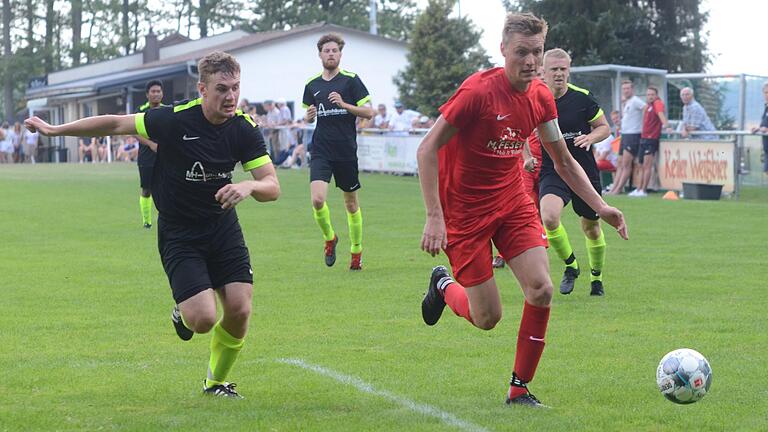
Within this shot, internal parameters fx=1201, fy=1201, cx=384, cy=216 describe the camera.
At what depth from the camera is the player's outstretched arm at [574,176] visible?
6.67 m

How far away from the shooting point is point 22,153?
57.3 meters

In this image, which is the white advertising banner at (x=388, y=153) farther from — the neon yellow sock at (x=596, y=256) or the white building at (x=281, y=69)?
the white building at (x=281, y=69)

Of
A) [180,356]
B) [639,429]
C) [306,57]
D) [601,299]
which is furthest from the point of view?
[306,57]

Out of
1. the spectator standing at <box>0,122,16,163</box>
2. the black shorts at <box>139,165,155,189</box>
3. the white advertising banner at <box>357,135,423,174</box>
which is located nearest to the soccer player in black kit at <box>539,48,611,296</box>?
the black shorts at <box>139,165,155,189</box>

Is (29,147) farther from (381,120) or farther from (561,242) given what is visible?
(561,242)

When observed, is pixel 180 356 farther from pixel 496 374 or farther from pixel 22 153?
pixel 22 153

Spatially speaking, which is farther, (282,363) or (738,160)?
(738,160)

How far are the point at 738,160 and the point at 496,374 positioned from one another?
15473mm

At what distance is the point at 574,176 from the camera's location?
6.87 meters

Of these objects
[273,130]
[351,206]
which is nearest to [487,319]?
[351,206]

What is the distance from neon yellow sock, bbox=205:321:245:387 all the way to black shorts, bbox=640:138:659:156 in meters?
17.1

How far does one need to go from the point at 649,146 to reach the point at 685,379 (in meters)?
17.1

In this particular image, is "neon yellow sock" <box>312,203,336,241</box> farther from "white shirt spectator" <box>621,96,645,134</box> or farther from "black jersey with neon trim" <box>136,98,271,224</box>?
"white shirt spectator" <box>621,96,645,134</box>

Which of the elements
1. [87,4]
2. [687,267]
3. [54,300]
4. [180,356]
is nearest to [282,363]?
[180,356]
